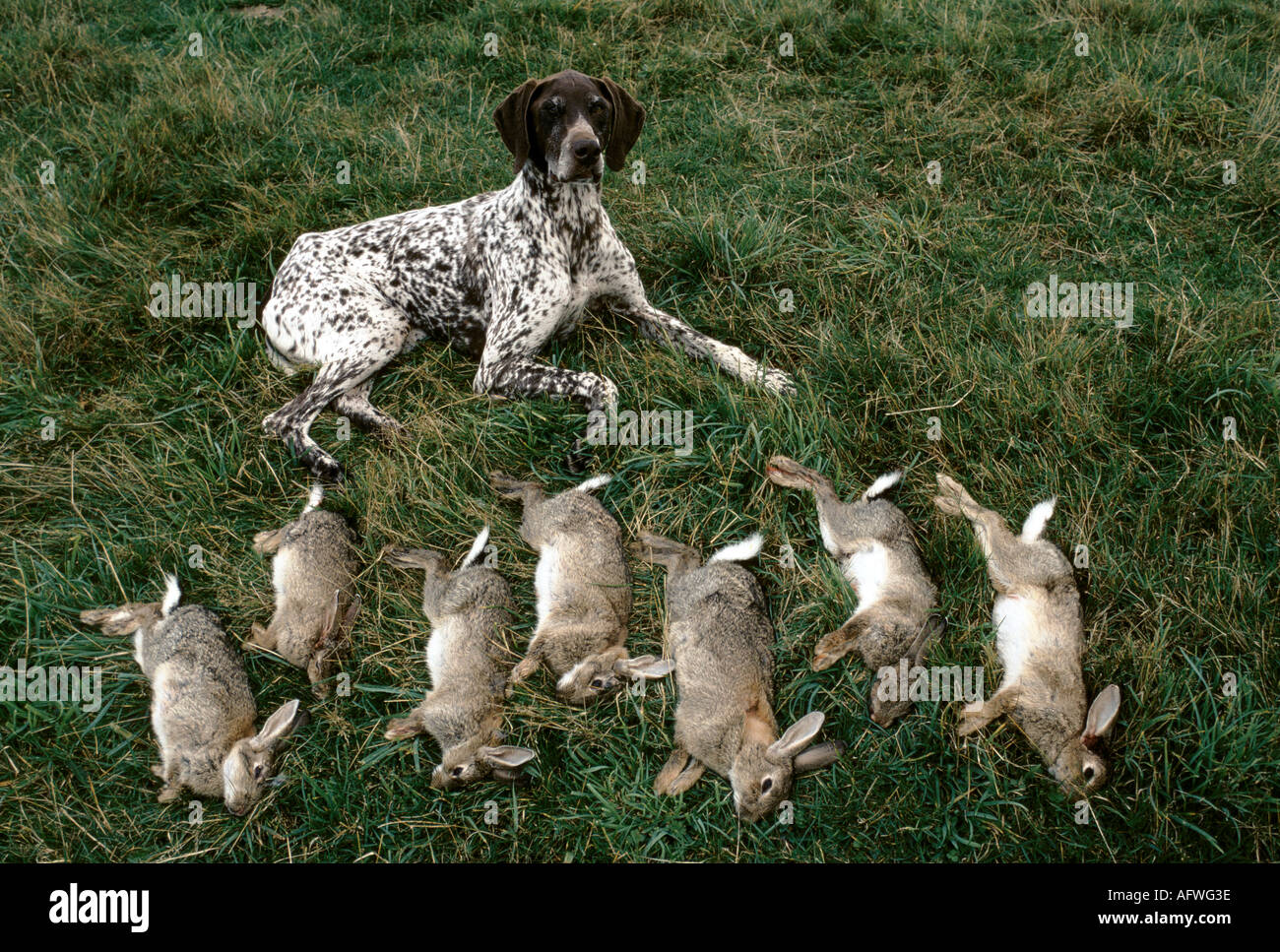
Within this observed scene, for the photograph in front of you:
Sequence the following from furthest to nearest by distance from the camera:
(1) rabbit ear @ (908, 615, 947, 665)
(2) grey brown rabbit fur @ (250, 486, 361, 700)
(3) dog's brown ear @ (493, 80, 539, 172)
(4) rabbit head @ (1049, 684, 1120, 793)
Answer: (3) dog's brown ear @ (493, 80, 539, 172) → (2) grey brown rabbit fur @ (250, 486, 361, 700) → (1) rabbit ear @ (908, 615, 947, 665) → (4) rabbit head @ (1049, 684, 1120, 793)

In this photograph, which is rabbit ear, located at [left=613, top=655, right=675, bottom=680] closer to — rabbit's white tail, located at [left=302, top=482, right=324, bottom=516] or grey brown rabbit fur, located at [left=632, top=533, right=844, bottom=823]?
grey brown rabbit fur, located at [left=632, top=533, right=844, bottom=823]

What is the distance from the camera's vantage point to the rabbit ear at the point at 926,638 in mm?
3609

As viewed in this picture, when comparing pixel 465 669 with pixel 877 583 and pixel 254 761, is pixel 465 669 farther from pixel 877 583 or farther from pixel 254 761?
pixel 877 583

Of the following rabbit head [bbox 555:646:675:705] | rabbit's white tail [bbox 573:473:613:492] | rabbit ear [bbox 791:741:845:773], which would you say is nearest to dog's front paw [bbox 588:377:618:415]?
rabbit's white tail [bbox 573:473:613:492]

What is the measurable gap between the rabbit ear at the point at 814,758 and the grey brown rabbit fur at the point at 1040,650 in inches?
19.4

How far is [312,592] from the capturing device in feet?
12.9

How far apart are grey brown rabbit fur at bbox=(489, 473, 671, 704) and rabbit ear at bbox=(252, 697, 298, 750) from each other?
2.81 ft

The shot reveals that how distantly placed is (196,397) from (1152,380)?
4953 millimetres

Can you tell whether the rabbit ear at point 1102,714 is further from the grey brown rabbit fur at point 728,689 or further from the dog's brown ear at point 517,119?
the dog's brown ear at point 517,119

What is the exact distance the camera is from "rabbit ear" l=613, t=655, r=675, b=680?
142 inches

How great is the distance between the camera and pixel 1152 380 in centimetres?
454

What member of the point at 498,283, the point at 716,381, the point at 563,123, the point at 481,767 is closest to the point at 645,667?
the point at 481,767

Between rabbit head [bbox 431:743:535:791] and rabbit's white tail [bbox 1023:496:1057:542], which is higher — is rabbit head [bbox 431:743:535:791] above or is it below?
below

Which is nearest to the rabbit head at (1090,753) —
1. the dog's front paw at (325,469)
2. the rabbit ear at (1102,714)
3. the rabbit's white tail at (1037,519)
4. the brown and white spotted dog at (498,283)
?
the rabbit ear at (1102,714)
